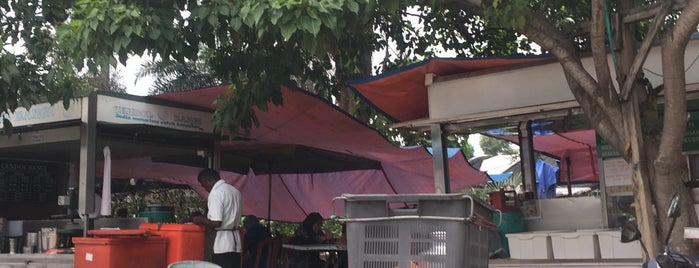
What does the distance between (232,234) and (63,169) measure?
16.6 ft

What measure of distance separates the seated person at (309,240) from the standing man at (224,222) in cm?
238

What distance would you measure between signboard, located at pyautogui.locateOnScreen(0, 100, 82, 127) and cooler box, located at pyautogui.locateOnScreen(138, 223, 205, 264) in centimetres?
159

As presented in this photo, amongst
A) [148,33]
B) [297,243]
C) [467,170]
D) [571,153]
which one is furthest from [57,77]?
[571,153]

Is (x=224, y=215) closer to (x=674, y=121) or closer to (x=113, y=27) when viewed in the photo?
(x=113, y=27)

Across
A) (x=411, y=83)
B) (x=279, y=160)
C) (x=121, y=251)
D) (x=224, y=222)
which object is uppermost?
(x=411, y=83)

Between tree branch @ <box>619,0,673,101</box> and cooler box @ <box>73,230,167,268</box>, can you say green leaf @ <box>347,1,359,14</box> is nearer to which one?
tree branch @ <box>619,0,673,101</box>

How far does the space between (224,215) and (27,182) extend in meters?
4.86

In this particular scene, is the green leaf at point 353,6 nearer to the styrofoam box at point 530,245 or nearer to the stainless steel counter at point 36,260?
the styrofoam box at point 530,245

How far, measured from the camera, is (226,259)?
278 inches

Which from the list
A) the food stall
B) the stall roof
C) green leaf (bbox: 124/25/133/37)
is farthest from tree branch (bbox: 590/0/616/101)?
the food stall

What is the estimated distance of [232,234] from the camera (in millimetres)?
7117

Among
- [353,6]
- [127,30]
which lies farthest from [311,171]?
[353,6]

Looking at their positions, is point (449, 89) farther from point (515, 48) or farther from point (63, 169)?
point (63, 169)

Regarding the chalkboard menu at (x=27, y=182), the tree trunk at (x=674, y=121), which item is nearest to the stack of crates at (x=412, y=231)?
the tree trunk at (x=674, y=121)
